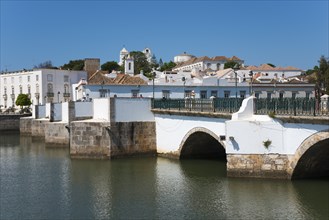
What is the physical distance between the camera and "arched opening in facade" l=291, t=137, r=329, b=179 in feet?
53.7

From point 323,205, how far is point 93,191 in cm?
870

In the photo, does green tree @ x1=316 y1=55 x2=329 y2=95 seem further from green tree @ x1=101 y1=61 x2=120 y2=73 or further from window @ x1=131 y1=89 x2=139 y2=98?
green tree @ x1=101 y1=61 x2=120 y2=73

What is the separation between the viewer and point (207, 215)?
14078 mm

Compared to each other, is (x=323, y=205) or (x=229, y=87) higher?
(x=229, y=87)

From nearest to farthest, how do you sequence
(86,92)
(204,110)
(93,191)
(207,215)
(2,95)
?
(207,215) < (93,191) < (204,110) < (86,92) < (2,95)

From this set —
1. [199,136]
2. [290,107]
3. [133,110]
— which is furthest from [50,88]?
[290,107]

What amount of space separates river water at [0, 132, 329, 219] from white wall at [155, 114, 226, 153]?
1.62 meters

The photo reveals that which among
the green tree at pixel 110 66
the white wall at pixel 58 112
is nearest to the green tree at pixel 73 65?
the green tree at pixel 110 66

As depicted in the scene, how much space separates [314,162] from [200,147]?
8.38 m

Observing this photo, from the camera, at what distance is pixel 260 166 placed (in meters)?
17.5

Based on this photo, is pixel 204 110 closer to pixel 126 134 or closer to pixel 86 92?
pixel 126 134

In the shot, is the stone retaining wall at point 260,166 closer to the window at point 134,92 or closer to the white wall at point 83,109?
the white wall at point 83,109

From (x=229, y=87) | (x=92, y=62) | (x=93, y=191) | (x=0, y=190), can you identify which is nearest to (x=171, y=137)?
(x=93, y=191)

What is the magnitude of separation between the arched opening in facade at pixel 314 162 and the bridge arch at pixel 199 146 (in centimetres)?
583
